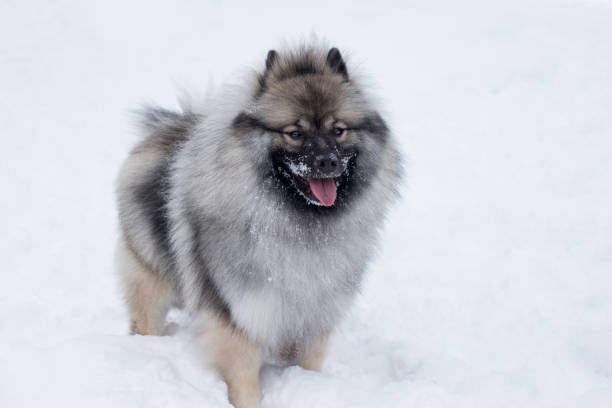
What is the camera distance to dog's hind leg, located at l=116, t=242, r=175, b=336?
9.96 ft

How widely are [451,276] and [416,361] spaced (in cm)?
99

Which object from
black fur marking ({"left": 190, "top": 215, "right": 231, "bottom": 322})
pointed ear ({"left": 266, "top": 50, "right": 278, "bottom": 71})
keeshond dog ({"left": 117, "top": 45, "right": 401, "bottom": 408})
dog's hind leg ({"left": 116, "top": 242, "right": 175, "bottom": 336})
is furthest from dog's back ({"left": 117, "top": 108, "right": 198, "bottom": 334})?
pointed ear ({"left": 266, "top": 50, "right": 278, "bottom": 71})

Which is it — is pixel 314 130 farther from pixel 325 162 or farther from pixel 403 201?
pixel 403 201

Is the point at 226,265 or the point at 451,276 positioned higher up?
the point at 226,265

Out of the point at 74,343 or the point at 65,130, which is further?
the point at 65,130

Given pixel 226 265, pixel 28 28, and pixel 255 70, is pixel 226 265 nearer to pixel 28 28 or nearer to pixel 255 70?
pixel 255 70

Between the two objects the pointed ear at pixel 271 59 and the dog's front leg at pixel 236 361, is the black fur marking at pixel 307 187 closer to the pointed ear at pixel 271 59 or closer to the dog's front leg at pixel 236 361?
the pointed ear at pixel 271 59

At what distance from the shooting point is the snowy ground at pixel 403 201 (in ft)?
8.21

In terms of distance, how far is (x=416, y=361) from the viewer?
3.11 m

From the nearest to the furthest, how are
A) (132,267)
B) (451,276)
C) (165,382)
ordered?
(165,382)
(132,267)
(451,276)

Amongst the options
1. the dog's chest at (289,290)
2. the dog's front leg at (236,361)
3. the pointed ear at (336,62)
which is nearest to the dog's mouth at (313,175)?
the dog's chest at (289,290)

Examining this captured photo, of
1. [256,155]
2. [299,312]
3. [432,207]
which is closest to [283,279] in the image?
[299,312]

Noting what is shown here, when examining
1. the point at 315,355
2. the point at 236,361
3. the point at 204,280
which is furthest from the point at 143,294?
the point at 315,355

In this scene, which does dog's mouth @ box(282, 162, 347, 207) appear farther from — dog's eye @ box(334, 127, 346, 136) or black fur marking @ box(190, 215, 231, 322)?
black fur marking @ box(190, 215, 231, 322)
